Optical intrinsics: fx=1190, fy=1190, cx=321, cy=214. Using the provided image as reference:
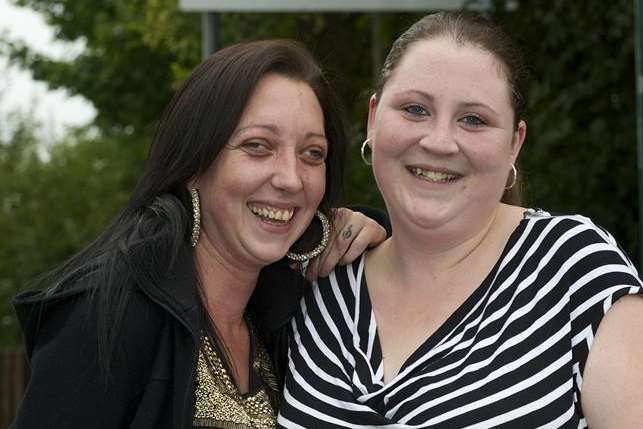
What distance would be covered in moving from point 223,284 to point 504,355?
0.91 meters

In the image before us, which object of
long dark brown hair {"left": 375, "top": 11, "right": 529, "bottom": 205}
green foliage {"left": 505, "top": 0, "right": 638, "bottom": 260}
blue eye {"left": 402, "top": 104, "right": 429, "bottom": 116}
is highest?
green foliage {"left": 505, "top": 0, "right": 638, "bottom": 260}

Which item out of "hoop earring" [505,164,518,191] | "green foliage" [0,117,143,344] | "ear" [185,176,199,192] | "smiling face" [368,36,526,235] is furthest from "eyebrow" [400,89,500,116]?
"green foliage" [0,117,143,344]

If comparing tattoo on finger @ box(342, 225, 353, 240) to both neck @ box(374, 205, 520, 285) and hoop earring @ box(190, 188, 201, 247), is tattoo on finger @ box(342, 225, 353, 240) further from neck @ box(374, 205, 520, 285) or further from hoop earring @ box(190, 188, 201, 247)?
hoop earring @ box(190, 188, 201, 247)

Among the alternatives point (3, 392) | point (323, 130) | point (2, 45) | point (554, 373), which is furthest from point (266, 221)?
point (2, 45)

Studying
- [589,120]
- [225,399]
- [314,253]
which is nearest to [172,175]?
[314,253]

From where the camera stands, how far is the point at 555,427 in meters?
2.59

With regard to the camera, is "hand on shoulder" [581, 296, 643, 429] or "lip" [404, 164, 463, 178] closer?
"hand on shoulder" [581, 296, 643, 429]

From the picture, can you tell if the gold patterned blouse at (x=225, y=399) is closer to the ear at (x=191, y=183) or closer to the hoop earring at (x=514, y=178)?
the ear at (x=191, y=183)

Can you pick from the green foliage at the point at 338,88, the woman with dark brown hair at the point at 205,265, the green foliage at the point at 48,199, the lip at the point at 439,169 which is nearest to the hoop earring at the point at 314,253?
the woman with dark brown hair at the point at 205,265

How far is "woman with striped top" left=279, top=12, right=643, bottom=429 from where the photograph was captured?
102 inches

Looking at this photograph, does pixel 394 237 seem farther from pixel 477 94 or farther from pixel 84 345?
pixel 84 345

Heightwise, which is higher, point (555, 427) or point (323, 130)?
point (323, 130)

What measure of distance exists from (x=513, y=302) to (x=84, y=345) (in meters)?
1.01

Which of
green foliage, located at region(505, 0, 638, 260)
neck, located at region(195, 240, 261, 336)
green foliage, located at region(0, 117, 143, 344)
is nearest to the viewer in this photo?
neck, located at region(195, 240, 261, 336)
